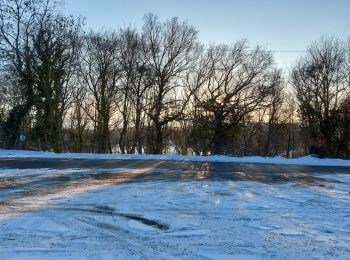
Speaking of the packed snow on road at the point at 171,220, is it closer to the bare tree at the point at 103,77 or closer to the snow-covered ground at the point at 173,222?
the snow-covered ground at the point at 173,222

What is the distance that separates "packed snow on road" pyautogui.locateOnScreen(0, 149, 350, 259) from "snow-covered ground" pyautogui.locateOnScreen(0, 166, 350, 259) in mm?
15

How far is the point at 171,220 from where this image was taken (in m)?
7.51

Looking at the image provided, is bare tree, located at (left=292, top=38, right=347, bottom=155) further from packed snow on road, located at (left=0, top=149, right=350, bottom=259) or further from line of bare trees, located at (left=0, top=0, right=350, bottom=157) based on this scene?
packed snow on road, located at (left=0, top=149, right=350, bottom=259)

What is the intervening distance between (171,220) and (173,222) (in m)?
0.17

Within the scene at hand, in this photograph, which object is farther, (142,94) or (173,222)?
(142,94)

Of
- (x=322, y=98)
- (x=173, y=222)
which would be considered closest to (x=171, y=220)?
(x=173, y=222)

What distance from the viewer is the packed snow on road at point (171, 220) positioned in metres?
5.64

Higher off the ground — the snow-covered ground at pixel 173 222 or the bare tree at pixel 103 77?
the bare tree at pixel 103 77

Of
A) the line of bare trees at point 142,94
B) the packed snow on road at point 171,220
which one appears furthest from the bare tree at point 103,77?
the packed snow on road at point 171,220

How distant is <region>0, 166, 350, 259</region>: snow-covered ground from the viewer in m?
5.63

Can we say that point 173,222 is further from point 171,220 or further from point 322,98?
point 322,98

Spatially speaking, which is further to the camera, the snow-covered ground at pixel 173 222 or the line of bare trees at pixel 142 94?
the line of bare trees at pixel 142 94

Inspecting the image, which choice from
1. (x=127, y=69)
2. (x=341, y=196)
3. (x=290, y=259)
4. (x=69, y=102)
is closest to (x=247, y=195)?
(x=341, y=196)

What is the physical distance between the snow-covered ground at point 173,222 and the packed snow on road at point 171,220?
0.05ft
